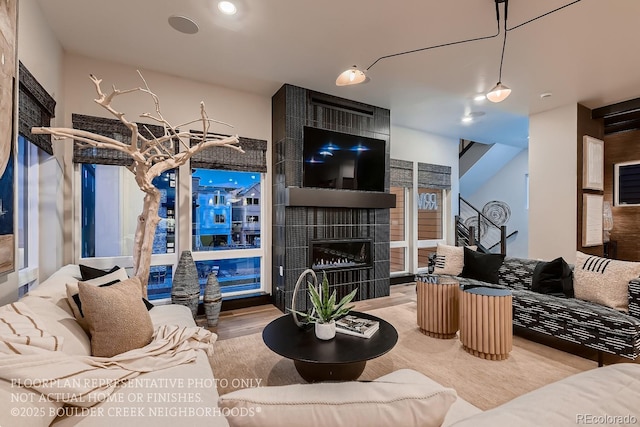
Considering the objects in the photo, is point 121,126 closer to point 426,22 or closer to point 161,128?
point 161,128

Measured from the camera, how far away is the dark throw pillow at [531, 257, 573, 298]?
3.05 m

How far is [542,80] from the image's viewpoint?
3.54 m

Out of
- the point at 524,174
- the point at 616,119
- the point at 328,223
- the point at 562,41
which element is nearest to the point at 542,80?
the point at 562,41

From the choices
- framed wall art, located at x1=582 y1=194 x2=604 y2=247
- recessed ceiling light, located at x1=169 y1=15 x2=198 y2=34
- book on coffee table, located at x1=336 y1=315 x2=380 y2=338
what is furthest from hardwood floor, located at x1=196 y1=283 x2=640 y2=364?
recessed ceiling light, located at x1=169 y1=15 x2=198 y2=34

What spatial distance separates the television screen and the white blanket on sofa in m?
2.75

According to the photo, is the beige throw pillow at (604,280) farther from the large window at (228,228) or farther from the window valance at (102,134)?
the window valance at (102,134)

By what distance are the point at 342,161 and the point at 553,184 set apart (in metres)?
3.29

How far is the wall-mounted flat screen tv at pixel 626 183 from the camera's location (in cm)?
436

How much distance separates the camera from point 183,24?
2.58 metres

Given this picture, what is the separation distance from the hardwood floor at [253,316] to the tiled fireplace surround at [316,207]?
162mm

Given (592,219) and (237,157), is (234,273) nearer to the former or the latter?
(237,157)

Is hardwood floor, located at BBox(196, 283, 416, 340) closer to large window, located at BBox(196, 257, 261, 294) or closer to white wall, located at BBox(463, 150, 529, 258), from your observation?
large window, located at BBox(196, 257, 261, 294)

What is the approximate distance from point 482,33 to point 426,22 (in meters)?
A: 0.59

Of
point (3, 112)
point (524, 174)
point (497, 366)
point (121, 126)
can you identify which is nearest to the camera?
point (3, 112)
